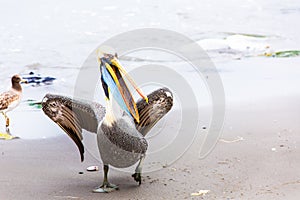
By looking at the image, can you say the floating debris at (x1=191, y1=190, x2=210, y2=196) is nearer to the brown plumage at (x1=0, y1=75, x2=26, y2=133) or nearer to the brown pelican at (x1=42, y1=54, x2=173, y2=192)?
the brown pelican at (x1=42, y1=54, x2=173, y2=192)

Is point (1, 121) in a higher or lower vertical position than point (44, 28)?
lower

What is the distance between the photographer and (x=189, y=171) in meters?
4.16

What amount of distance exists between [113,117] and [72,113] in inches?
11.3

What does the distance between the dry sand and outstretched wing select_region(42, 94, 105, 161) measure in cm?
39

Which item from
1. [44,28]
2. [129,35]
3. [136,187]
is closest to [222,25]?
[129,35]

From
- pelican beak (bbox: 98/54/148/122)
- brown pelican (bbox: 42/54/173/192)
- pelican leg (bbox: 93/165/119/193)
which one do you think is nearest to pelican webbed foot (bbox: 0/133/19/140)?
brown pelican (bbox: 42/54/173/192)

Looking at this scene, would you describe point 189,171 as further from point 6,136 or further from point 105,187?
point 6,136

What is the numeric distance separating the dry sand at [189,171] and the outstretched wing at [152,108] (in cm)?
39

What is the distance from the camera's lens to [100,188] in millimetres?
3859

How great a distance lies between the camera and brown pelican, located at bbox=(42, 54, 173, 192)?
3.67 m

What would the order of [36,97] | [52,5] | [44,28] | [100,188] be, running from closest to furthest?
[100,188], [36,97], [44,28], [52,5]

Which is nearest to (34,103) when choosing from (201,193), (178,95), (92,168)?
(178,95)

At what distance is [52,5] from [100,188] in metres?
9.28

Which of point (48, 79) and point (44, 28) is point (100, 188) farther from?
point (44, 28)
